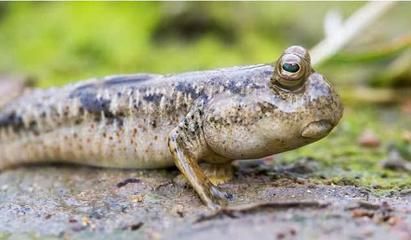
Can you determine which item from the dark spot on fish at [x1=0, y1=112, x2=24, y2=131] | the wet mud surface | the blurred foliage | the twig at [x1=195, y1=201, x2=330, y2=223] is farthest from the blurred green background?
the twig at [x1=195, y1=201, x2=330, y2=223]

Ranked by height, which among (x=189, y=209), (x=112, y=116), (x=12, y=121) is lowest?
(x=189, y=209)

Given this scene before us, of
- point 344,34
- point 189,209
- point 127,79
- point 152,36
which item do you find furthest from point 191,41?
point 189,209

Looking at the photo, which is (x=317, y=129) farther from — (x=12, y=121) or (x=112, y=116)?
(x=12, y=121)

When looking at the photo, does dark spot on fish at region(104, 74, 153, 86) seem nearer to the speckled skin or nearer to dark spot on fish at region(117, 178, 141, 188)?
the speckled skin

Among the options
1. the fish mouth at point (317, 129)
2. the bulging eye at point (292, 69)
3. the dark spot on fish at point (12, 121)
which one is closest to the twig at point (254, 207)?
the fish mouth at point (317, 129)

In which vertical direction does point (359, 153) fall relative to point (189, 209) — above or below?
above

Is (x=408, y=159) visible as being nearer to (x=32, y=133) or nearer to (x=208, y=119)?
(x=208, y=119)
